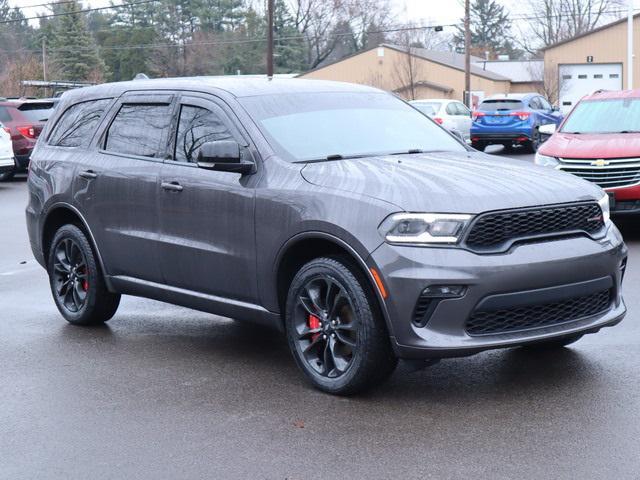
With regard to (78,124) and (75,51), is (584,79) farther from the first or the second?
(78,124)

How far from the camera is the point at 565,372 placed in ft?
19.4

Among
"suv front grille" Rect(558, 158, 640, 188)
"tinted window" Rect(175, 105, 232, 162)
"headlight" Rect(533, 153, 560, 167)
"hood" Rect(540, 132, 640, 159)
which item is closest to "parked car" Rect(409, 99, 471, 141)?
"hood" Rect(540, 132, 640, 159)

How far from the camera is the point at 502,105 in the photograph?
29.7 metres

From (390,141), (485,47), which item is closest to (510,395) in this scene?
(390,141)

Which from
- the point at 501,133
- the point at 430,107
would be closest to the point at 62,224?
the point at 501,133

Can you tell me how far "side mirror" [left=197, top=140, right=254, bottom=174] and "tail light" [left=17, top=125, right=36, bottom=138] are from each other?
711 inches

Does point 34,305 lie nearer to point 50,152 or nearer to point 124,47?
point 50,152

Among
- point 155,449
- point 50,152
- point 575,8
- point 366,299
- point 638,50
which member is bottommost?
point 155,449

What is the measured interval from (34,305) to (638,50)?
54.1m

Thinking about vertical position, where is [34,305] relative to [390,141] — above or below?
below

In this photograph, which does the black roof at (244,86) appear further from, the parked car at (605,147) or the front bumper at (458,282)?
the parked car at (605,147)

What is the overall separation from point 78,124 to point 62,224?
0.77m

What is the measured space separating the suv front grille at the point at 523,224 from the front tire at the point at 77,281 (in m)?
3.24

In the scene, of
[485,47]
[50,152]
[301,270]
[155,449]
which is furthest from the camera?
[485,47]
